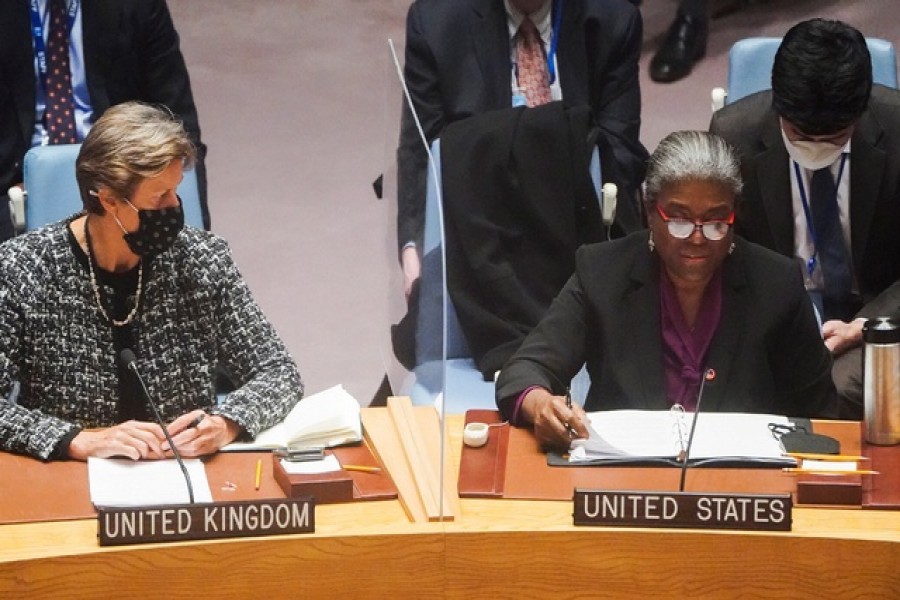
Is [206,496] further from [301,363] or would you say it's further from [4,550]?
[301,363]

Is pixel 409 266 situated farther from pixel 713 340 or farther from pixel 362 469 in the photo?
pixel 713 340

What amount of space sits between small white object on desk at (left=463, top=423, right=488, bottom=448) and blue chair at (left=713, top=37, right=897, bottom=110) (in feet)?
5.37

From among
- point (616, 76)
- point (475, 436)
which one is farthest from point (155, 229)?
point (616, 76)

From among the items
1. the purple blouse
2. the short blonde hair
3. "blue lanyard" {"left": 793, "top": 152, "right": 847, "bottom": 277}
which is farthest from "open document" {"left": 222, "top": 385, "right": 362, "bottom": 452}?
"blue lanyard" {"left": 793, "top": 152, "right": 847, "bottom": 277}

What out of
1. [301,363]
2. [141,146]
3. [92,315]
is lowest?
[301,363]

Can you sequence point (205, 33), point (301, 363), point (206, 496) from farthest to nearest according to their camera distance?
point (205, 33), point (301, 363), point (206, 496)

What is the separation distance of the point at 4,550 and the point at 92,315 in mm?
765

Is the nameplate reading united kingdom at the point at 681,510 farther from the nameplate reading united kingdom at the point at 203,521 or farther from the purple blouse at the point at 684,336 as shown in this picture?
the purple blouse at the point at 684,336

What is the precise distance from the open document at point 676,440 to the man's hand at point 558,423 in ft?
0.07

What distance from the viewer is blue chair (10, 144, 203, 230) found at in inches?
149

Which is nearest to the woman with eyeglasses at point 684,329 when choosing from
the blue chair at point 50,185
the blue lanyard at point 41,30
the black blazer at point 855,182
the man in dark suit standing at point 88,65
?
the black blazer at point 855,182

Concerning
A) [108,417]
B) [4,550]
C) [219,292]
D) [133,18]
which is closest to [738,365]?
[219,292]

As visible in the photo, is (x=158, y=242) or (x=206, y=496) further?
(x=158, y=242)

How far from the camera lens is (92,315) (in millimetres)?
3301
